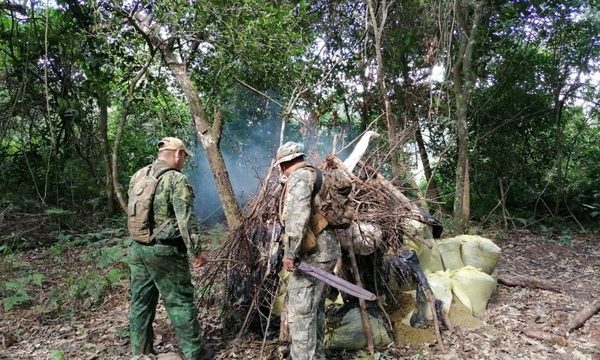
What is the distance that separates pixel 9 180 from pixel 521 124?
39.5 ft

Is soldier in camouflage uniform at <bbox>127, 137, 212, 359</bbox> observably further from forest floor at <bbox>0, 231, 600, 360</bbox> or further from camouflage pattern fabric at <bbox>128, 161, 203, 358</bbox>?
forest floor at <bbox>0, 231, 600, 360</bbox>

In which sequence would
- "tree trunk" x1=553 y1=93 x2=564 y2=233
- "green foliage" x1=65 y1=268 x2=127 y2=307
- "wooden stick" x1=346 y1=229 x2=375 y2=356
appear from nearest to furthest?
"wooden stick" x1=346 y1=229 x2=375 y2=356 → "green foliage" x1=65 y1=268 x2=127 y2=307 → "tree trunk" x1=553 y1=93 x2=564 y2=233

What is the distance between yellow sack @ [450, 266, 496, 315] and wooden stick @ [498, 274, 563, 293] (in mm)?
1015

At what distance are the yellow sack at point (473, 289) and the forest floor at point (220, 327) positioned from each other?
15 centimetres

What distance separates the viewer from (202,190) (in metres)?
12.4

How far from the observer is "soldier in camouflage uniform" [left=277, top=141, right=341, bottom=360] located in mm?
3518

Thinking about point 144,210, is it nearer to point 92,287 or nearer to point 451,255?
point 92,287

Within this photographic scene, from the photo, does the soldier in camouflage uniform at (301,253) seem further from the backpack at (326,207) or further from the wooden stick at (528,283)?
the wooden stick at (528,283)

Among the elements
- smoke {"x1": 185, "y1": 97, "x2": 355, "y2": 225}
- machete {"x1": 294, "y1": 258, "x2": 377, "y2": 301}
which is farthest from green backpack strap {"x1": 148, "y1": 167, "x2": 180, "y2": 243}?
smoke {"x1": 185, "y1": 97, "x2": 355, "y2": 225}

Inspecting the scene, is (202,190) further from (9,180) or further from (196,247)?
(196,247)

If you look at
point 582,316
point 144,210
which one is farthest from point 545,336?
point 144,210

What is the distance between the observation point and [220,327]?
15.4ft

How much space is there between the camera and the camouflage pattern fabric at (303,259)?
11.5 feet

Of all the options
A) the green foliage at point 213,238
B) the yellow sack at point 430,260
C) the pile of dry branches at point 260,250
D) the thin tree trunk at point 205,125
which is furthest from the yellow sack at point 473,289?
the green foliage at point 213,238
